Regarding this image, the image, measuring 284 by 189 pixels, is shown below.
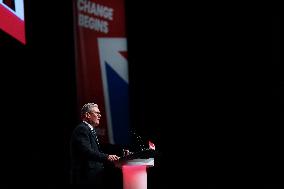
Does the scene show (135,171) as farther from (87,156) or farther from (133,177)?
(87,156)

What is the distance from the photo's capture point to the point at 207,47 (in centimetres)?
557

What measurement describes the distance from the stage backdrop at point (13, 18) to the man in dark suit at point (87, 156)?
40.9 inches

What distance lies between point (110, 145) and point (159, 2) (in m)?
1.65

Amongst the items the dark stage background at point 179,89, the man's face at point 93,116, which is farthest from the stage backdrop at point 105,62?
the man's face at point 93,116

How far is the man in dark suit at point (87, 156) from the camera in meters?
3.92

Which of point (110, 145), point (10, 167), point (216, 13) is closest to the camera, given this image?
point (10, 167)

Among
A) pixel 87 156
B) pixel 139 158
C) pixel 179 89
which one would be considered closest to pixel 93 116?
pixel 87 156

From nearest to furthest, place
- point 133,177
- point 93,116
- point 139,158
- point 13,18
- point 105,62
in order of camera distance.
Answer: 1. point 139,158
2. point 133,177
3. point 93,116
4. point 13,18
5. point 105,62

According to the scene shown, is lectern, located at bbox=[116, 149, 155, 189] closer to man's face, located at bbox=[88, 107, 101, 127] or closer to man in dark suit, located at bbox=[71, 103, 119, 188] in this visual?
man in dark suit, located at bbox=[71, 103, 119, 188]

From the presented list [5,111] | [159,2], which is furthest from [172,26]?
[5,111]

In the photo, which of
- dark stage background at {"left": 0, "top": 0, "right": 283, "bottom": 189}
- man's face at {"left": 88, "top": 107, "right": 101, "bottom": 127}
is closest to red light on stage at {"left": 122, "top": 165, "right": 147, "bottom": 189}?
man's face at {"left": 88, "top": 107, "right": 101, "bottom": 127}

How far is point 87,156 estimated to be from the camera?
3918 mm

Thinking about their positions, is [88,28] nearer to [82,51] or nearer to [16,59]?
[82,51]

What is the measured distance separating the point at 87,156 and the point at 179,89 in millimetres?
1979
